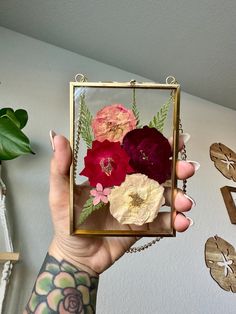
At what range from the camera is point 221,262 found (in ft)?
5.17

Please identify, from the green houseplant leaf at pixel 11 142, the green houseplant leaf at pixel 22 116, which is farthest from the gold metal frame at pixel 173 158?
the green houseplant leaf at pixel 22 116

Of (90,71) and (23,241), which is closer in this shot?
(23,241)

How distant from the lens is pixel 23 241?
131cm

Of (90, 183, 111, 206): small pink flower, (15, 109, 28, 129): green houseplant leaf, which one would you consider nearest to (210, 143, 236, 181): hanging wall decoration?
(15, 109, 28, 129): green houseplant leaf

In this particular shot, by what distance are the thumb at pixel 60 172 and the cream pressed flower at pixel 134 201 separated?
3.6 inches

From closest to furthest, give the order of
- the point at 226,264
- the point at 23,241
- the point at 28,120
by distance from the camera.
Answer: the point at 23,241 → the point at 28,120 → the point at 226,264

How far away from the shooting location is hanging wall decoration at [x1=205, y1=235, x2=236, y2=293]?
5.08 ft

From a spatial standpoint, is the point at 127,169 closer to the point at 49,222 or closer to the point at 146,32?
the point at 49,222

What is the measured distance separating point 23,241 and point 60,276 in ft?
2.24

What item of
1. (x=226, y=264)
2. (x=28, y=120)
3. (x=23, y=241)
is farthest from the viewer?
(x=226, y=264)

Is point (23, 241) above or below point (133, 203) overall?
below

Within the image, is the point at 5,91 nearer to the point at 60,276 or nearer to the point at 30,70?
the point at 30,70

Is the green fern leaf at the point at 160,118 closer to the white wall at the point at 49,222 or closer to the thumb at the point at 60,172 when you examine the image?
the thumb at the point at 60,172

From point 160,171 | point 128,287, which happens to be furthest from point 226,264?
point 160,171
